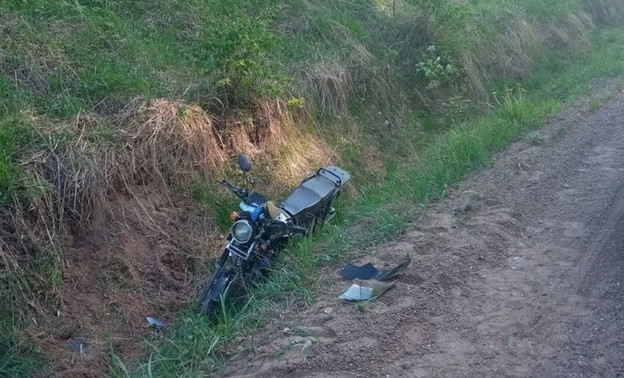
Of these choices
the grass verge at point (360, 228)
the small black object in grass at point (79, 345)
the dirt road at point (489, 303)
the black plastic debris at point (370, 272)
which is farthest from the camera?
the small black object in grass at point (79, 345)

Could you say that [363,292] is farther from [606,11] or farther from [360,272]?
[606,11]

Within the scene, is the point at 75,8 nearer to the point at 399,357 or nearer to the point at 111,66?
the point at 111,66

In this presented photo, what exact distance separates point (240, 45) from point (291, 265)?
2.84m

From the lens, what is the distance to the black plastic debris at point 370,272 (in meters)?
5.78

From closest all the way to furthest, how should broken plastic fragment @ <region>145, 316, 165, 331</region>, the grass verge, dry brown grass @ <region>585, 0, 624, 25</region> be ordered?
the grass verge
broken plastic fragment @ <region>145, 316, 165, 331</region>
dry brown grass @ <region>585, 0, 624, 25</region>

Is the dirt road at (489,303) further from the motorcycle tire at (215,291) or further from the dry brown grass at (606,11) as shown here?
the dry brown grass at (606,11)

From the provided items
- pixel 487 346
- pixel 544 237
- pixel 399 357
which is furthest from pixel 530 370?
pixel 544 237

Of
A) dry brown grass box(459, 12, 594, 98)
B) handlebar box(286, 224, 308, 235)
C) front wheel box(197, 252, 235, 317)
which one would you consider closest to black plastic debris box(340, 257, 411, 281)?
handlebar box(286, 224, 308, 235)

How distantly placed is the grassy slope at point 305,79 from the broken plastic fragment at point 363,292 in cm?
31

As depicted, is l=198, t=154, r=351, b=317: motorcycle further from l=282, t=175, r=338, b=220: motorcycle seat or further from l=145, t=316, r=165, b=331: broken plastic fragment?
l=145, t=316, r=165, b=331: broken plastic fragment

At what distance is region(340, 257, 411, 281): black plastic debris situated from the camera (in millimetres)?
5781

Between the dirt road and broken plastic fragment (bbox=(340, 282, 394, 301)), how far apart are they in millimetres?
67

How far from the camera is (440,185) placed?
7672mm

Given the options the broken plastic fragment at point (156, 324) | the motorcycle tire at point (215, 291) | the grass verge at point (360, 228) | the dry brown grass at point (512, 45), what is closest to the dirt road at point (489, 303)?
the grass verge at point (360, 228)
